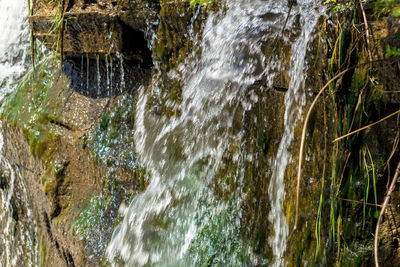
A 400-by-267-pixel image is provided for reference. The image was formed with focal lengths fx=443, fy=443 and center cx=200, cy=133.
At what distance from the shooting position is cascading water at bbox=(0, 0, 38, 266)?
364cm

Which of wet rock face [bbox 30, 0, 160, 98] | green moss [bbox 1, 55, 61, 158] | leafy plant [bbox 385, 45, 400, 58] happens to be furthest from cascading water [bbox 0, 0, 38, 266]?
leafy plant [bbox 385, 45, 400, 58]

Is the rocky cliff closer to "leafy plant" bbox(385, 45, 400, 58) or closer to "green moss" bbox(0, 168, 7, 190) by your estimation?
"green moss" bbox(0, 168, 7, 190)

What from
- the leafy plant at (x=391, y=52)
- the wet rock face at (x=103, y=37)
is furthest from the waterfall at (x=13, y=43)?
the leafy plant at (x=391, y=52)

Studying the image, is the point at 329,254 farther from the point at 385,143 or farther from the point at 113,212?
the point at 113,212

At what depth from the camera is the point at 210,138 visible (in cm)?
243

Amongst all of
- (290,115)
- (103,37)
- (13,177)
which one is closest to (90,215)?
(13,177)

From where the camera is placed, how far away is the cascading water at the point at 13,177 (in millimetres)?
3643

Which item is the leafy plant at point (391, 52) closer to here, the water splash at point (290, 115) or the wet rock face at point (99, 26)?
the water splash at point (290, 115)

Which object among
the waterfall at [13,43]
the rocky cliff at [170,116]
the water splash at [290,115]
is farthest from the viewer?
the waterfall at [13,43]

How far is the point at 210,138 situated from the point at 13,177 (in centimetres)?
211

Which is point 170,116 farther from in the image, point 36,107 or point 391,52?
point 391,52

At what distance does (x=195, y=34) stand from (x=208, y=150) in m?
0.72

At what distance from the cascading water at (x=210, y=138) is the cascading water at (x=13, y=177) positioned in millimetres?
1260

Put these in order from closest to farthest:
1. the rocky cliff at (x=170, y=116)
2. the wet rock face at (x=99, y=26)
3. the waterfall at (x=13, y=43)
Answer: the rocky cliff at (x=170, y=116)
the wet rock face at (x=99, y=26)
the waterfall at (x=13, y=43)
